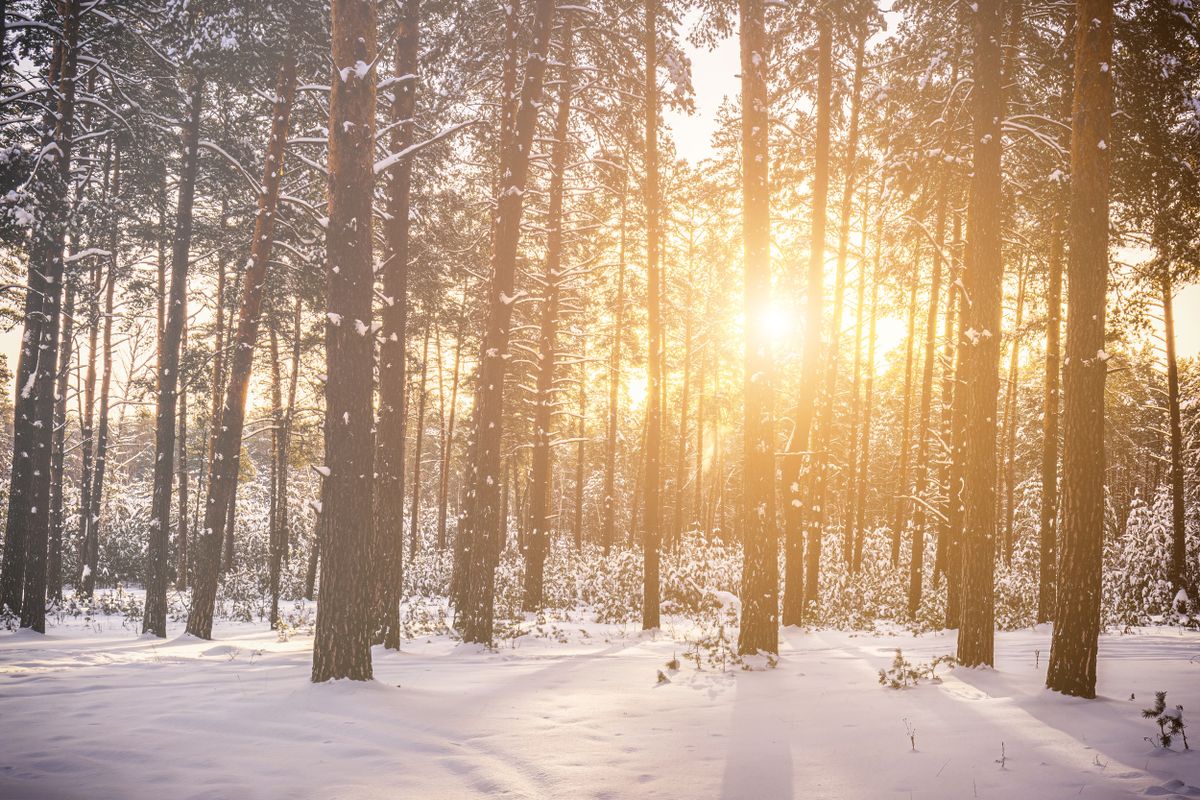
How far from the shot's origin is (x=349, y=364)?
665 cm

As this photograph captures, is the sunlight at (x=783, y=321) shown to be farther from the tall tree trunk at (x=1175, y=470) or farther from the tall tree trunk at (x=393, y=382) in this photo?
the tall tree trunk at (x=1175, y=470)

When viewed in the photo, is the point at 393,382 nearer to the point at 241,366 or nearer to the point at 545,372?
the point at 241,366

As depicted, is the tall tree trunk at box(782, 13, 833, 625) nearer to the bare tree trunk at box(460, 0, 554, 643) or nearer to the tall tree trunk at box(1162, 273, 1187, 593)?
the bare tree trunk at box(460, 0, 554, 643)

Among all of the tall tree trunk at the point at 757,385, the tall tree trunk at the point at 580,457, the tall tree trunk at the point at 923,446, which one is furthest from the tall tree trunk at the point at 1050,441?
the tall tree trunk at the point at 580,457

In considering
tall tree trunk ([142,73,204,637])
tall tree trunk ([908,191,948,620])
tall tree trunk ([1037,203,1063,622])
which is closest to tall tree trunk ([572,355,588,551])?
tall tree trunk ([908,191,948,620])

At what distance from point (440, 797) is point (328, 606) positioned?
3.01 metres

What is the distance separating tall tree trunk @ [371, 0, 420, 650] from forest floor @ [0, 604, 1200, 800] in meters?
1.91

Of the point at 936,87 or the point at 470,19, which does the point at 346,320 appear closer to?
the point at 470,19

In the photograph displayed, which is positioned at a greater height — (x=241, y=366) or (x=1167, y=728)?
(x=241, y=366)

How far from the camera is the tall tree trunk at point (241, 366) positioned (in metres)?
11.7

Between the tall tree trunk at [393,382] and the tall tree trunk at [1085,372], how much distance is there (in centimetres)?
874

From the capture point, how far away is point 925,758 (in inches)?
186

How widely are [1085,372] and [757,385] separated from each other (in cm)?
351

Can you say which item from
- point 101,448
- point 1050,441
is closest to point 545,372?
point 1050,441
